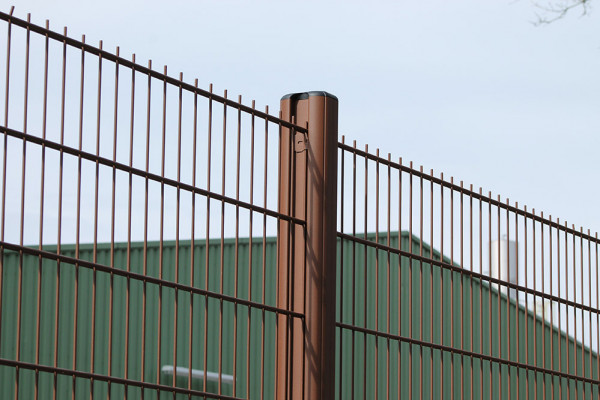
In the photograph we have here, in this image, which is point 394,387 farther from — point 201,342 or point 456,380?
point 201,342

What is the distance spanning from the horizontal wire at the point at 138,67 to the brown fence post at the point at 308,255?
0.11m

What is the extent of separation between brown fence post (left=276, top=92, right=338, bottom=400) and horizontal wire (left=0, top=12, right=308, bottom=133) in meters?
0.11

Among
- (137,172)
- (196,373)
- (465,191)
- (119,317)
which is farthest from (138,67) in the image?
(196,373)

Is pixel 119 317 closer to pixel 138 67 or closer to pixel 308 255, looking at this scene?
pixel 308 255

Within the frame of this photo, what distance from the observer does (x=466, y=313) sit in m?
20.2

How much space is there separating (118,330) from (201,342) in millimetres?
1856

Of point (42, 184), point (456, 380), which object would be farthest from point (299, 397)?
point (456, 380)

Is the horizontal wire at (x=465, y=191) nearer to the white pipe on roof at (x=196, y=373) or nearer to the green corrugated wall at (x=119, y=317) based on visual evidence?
the green corrugated wall at (x=119, y=317)

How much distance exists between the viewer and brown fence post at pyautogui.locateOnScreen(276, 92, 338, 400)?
4.38 m

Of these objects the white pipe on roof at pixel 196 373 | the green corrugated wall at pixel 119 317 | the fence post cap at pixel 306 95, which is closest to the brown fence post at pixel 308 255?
the fence post cap at pixel 306 95

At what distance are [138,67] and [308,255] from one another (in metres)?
1.10

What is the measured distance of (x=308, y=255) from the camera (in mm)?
4434

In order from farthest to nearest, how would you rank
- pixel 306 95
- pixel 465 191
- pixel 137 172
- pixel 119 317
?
1. pixel 119 317
2. pixel 465 191
3. pixel 306 95
4. pixel 137 172

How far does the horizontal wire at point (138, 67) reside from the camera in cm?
354
